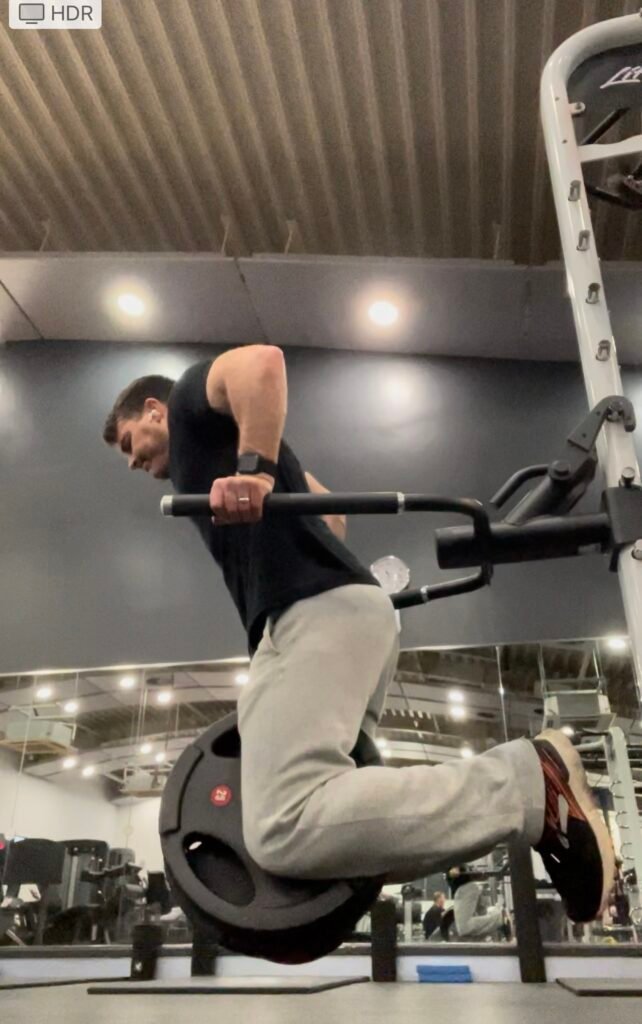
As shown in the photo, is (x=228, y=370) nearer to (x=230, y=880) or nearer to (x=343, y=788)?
(x=343, y=788)

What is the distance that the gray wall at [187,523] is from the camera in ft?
12.4

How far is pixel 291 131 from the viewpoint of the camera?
3.71 meters

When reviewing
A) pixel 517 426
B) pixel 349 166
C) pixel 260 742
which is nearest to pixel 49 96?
pixel 349 166

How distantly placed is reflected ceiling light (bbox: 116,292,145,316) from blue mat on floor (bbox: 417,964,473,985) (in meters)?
3.47

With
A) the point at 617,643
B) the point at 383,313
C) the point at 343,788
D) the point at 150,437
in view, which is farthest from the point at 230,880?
the point at 383,313

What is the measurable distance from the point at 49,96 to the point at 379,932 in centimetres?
380

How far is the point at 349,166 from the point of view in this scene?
3859mm

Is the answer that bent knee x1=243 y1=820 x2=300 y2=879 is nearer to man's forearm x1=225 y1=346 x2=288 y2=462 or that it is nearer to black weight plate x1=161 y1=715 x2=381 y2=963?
black weight plate x1=161 y1=715 x2=381 y2=963

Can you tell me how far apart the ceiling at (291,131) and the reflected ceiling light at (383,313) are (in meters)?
0.32

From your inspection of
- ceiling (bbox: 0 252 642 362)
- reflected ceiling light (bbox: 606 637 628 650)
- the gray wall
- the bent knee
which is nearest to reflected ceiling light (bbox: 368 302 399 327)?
ceiling (bbox: 0 252 642 362)

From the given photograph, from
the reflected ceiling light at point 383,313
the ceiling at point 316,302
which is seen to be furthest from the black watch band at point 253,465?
the reflected ceiling light at point 383,313

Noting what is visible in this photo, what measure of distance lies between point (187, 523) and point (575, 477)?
3.20 metres

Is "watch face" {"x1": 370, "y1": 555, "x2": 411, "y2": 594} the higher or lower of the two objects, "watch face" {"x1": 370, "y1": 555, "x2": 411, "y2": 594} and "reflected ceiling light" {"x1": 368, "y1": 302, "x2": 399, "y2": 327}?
the lower

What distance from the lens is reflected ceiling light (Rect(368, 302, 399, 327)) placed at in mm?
4277
